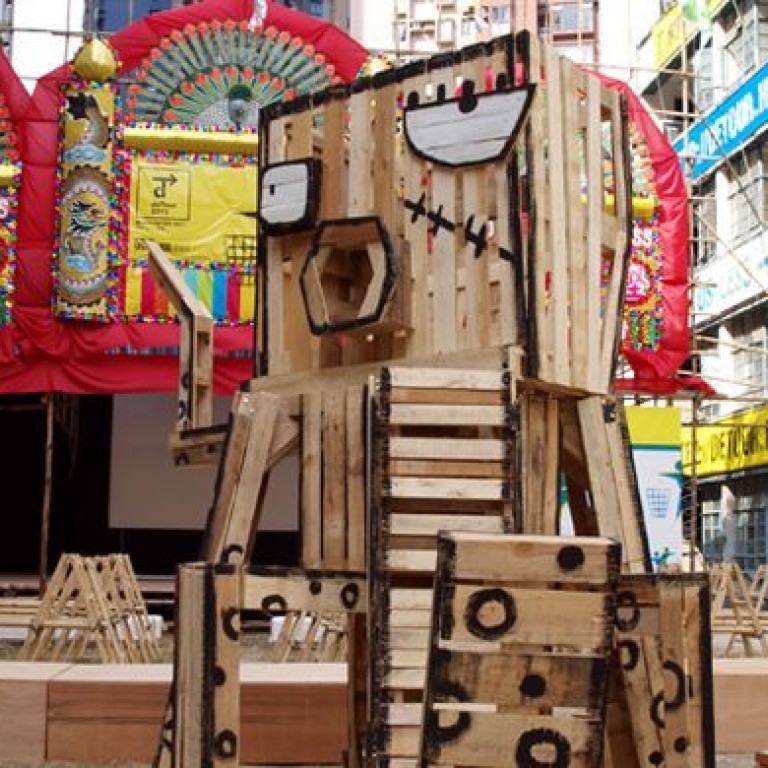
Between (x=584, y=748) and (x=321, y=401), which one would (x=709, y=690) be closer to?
(x=584, y=748)

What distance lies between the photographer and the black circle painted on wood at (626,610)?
4.31 meters

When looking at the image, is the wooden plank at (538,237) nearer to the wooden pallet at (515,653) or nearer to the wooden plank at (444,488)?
the wooden plank at (444,488)

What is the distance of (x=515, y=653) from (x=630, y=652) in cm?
139

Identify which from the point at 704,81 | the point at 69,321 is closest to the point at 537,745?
the point at 69,321

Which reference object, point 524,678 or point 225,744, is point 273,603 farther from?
point 524,678

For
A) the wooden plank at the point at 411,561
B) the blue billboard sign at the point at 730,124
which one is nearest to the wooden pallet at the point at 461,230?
the wooden plank at the point at 411,561

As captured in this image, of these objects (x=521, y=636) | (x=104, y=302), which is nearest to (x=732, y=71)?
(x=104, y=302)

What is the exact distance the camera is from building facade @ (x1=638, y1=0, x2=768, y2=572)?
25.8m

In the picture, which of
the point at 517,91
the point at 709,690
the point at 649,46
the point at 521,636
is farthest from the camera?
the point at 649,46

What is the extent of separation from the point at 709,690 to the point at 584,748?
120cm

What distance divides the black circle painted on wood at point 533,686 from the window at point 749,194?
914 inches

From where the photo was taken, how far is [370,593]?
14.5ft

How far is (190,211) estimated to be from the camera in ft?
51.7

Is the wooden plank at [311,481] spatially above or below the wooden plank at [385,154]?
below
